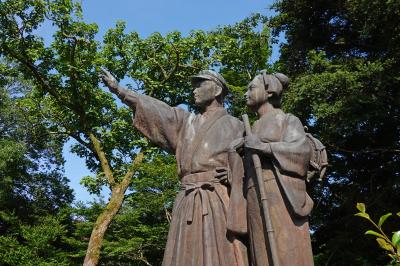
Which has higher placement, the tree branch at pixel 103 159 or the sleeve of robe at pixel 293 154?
the tree branch at pixel 103 159

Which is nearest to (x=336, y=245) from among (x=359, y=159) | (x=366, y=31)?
(x=359, y=159)

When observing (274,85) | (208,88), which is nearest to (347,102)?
(208,88)

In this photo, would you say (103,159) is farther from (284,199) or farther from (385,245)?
(385,245)

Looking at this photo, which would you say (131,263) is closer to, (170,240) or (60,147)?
(60,147)

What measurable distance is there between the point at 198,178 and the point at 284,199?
80cm

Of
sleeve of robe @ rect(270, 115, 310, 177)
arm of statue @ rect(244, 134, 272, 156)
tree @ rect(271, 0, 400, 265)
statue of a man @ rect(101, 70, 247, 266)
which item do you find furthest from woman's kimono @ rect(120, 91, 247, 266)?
tree @ rect(271, 0, 400, 265)

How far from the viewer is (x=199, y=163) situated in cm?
414

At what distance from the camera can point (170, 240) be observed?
13.2 feet

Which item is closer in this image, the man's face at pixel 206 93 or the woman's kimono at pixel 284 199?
the woman's kimono at pixel 284 199

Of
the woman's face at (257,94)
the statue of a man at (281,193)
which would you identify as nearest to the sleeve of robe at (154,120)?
the woman's face at (257,94)

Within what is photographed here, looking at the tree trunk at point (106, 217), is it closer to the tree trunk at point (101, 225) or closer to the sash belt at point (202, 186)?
the tree trunk at point (101, 225)

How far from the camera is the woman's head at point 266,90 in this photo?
13.6 ft

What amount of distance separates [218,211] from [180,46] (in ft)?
52.8

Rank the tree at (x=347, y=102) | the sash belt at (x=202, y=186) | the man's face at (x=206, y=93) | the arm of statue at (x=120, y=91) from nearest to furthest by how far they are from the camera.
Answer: the sash belt at (x=202, y=186) → the arm of statue at (x=120, y=91) → the man's face at (x=206, y=93) → the tree at (x=347, y=102)
